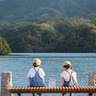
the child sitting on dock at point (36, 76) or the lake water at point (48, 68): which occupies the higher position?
the lake water at point (48, 68)

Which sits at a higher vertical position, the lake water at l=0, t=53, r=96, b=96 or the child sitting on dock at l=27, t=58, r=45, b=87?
the lake water at l=0, t=53, r=96, b=96

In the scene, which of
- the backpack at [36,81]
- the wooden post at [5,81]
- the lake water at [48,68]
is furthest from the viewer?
the lake water at [48,68]

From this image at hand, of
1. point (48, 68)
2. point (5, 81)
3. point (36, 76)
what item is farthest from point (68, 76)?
point (48, 68)

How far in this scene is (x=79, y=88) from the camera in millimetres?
12102

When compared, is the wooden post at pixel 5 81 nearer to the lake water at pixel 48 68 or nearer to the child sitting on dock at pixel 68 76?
the lake water at pixel 48 68

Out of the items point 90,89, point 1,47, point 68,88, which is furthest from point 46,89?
point 1,47

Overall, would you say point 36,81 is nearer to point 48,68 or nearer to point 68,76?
point 68,76

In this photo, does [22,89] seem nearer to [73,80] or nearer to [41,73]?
[41,73]

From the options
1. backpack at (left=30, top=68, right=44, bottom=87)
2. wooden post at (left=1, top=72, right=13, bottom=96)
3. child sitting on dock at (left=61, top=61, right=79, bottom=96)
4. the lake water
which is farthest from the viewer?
the lake water

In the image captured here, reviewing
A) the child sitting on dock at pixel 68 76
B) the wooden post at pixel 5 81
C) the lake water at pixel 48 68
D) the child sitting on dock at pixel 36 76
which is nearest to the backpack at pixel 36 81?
the child sitting on dock at pixel 36 76

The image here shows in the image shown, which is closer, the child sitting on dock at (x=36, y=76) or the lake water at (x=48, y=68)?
the child sitting on dock at (x=36, y=76)

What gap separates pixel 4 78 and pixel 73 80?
3.11 meters

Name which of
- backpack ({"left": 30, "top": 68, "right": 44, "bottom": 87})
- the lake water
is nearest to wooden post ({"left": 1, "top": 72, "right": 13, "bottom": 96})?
the lake water

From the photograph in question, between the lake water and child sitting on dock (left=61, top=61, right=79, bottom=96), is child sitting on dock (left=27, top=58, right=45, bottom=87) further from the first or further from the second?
the lake water
